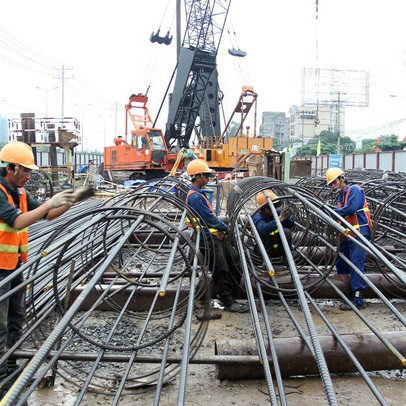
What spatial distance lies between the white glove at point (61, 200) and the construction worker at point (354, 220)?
3.25 metres

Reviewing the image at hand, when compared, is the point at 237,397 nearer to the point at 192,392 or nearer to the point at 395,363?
the point at 192,392

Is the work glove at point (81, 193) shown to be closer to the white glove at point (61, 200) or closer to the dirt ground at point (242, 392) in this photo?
the white glove at point (61, 200)

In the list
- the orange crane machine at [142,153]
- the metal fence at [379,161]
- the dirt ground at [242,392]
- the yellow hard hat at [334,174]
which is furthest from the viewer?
the metal fence at [379,161]

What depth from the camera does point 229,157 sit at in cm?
1611

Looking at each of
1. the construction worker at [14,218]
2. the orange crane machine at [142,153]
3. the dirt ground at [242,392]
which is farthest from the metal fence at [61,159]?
the dirt ground at [242,392]

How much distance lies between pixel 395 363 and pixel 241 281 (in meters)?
1.96

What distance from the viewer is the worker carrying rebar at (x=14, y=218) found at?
256 cm

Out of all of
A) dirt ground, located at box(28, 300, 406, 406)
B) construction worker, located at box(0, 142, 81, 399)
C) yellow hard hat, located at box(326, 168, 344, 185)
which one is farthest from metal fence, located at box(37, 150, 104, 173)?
dirt ground, located at box(28, 300, 406, 406)

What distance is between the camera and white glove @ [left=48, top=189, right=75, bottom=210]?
2.48 metres

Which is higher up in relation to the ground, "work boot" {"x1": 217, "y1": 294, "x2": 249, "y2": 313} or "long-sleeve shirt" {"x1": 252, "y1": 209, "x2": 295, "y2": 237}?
"long-sleeve shirt" {"x1": 252, "y1": 209, "x2": 295, "y2": 237}

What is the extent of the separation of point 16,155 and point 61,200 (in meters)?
0.62

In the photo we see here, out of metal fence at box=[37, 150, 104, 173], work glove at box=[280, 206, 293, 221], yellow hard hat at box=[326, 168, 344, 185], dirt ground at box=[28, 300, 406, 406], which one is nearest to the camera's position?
dirt ground at box=[28, 300, 406, 406]

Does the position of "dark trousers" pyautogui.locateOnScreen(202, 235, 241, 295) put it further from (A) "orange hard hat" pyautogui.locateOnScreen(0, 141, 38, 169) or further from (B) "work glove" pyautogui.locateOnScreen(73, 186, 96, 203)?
(A) "orange hard hat" pyautogui.locateOnScreen(0, 141, 38, 169)

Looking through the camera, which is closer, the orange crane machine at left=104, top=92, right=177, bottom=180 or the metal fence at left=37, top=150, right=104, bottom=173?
the orange crane machine at left=104, top=92, right=177, bottom=180
